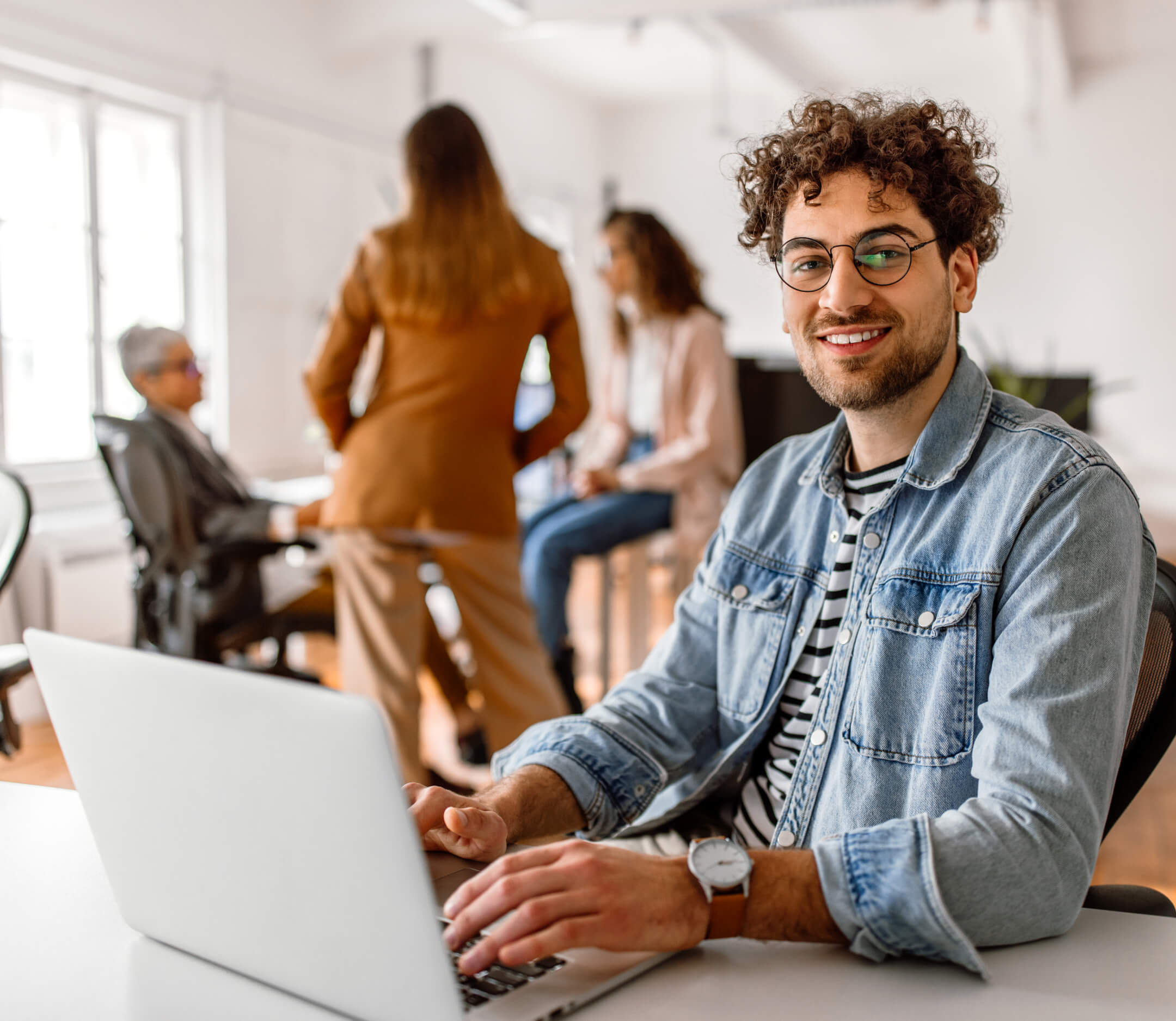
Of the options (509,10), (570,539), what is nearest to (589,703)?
(570,539)

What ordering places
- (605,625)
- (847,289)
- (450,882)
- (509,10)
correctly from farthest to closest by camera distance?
(509,10) < (605,625) < (847,289) < (450,882)

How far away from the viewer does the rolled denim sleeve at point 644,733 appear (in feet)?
3.84

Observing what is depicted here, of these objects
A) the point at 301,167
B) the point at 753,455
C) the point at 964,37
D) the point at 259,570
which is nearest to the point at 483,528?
the point at 259,570

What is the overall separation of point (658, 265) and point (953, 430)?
7.64 feet

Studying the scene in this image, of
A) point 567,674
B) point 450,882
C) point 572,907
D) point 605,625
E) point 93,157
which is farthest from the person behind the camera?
point 93,157

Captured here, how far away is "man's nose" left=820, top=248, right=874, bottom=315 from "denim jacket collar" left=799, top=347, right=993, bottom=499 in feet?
0.40

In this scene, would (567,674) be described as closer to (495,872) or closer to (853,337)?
(853,337)

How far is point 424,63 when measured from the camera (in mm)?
6078

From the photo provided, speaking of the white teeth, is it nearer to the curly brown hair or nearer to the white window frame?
the curly brown hair

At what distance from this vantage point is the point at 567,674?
351 cm

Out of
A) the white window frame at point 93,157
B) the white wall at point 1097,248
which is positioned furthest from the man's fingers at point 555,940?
the white wall at point 1097,248

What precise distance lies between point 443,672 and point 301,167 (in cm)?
294

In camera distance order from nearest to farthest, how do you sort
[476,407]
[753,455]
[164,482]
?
[476,407] → [164,482] → [753,455]

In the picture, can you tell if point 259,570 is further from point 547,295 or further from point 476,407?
point 547,295
